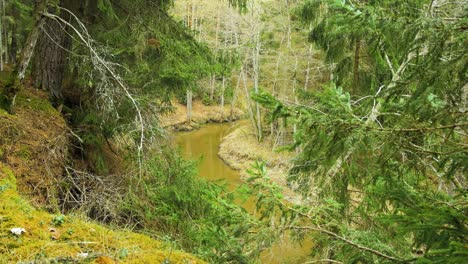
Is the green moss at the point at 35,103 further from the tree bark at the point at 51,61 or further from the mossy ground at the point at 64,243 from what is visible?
the mossy ground at the point at 64,243

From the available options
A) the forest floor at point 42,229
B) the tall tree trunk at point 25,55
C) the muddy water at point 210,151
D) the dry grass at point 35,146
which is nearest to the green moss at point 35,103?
the dry grass at point 35,146

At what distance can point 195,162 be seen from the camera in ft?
21.2

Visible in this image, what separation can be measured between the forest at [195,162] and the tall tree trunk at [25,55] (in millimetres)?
17

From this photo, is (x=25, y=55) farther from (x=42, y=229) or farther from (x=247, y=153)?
(x=247, y=153)

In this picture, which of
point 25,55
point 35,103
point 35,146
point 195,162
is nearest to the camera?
point 35,146

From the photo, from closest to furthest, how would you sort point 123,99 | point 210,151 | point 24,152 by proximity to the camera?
point 24,152 < point 123,99 < point 210,151

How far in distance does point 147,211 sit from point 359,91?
4.15 metres

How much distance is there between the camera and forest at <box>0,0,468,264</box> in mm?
2164

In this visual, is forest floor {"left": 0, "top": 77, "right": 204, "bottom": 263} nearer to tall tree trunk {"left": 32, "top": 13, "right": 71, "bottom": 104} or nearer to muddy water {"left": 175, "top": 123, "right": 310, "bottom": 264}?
tall tree trunk {"left": 32, "top": 13, "right": 71, "bottom": 104}

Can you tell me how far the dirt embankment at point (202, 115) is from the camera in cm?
2392

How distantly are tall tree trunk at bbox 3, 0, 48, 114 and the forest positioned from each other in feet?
0.06

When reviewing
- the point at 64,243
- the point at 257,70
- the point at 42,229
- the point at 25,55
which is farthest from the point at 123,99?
the point at 257,70

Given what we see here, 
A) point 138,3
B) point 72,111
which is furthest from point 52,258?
point 138,3

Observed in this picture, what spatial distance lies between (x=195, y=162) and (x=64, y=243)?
169 inches
